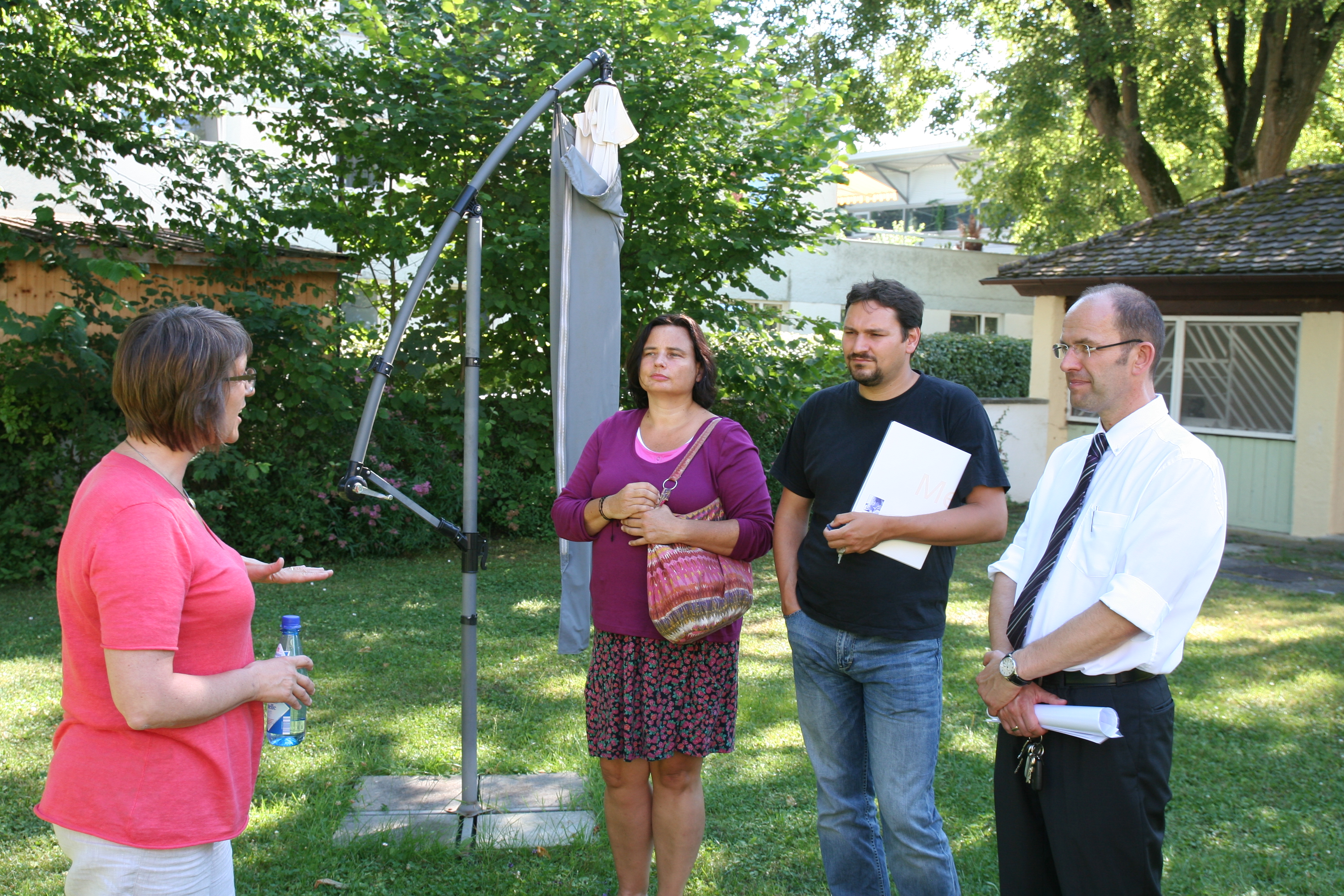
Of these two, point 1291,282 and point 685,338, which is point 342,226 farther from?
point 1291,282

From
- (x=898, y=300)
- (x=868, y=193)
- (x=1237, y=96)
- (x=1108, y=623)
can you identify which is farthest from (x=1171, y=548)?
(x=868, y=193)

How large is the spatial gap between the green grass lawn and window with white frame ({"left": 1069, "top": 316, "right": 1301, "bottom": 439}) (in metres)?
4.58

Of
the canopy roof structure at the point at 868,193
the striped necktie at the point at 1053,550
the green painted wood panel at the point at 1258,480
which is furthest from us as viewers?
the canopy roof structure at the point at 868,193

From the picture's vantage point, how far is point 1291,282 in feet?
37.0

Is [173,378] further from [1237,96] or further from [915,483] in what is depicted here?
[1237,96]

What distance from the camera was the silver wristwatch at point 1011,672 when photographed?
2324mm

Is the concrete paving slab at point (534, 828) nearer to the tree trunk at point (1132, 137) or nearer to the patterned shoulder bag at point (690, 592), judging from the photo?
the patterned shoulder bag at point (690, 592)

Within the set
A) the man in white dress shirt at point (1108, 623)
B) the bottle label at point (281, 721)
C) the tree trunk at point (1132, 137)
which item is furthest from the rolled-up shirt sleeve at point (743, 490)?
the tree trunk at point (1132, 137)

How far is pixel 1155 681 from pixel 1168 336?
1258 centimetres

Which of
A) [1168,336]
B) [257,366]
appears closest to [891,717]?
A: [257,366]

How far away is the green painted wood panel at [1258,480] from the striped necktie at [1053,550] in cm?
1082

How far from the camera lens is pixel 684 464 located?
3135 mm

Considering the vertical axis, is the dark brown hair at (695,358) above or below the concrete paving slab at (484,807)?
above

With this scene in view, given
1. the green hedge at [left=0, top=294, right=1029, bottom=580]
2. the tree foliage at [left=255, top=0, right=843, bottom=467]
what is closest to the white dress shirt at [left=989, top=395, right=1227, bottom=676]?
the tree foliage at [left=255, top=0, right=843, bottom=467]
